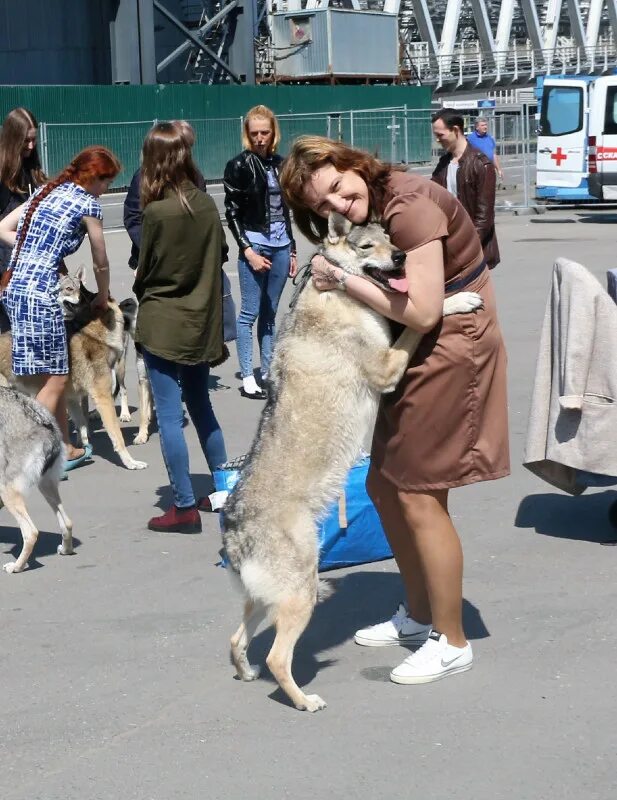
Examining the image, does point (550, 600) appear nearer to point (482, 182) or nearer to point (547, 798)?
point (547, 798)

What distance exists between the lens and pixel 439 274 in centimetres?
371

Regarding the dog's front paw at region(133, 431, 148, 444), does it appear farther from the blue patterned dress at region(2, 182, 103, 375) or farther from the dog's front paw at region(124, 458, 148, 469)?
A: the blue patterned dress at region(2, 182, 103, 375)

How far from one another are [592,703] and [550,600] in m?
1.02

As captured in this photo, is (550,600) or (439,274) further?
(550,600)

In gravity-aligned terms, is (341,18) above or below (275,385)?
above

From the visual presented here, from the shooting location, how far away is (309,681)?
4180mm

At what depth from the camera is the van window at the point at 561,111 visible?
22.9 meters

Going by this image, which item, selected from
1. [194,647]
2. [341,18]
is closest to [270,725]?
[194,647]

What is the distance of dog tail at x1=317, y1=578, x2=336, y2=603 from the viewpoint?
196 inches

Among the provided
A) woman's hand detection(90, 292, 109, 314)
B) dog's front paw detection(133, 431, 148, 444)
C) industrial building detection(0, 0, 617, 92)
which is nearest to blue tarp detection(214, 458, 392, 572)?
woman's hand detection(90, 292, 109, 314)

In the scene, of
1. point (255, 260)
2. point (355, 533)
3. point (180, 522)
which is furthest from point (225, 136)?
point (355, 533)

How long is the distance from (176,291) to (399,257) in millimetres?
2260

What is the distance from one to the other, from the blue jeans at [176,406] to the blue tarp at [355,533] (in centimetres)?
65

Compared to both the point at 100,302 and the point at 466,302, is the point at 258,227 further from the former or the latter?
the point at 466,302
